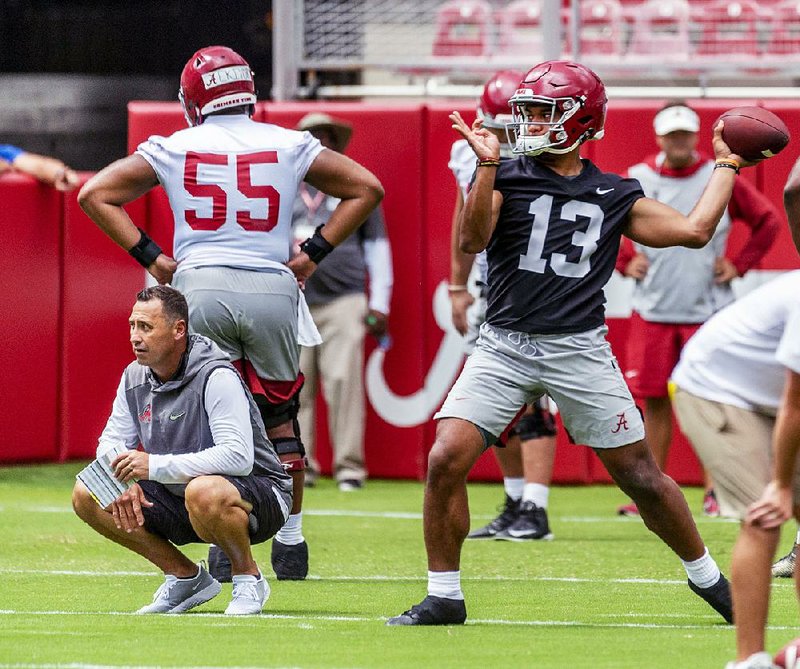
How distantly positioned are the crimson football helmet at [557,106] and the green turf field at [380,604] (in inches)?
64.9

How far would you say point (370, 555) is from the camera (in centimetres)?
792

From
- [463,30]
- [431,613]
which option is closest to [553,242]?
[431,613]

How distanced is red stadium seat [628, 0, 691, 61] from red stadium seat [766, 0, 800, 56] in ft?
2.19

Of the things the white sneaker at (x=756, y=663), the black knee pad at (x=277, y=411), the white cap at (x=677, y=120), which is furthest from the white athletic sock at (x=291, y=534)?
the white cap at (x=677, y=120)

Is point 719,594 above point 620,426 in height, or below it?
below

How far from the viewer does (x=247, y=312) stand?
22.0 feet

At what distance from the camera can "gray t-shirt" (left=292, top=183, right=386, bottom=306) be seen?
419 inches

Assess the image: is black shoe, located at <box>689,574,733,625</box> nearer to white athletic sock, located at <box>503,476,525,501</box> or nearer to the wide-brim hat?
white athletic sock, located at <box>503,476,525,501</box>

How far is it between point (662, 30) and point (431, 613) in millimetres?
9277

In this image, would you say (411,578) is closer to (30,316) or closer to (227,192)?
(227,192)

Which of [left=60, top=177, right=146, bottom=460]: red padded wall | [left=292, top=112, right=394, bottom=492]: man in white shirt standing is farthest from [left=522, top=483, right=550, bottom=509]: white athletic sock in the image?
[left=60, top=177, right=146, bottom=460]: red padded wall

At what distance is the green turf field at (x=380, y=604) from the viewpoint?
202 inches

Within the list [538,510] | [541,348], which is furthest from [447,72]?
[541,348]

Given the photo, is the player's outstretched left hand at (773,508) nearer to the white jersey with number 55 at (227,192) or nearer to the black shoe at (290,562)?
the white jersey with number 55 at (227,192)
